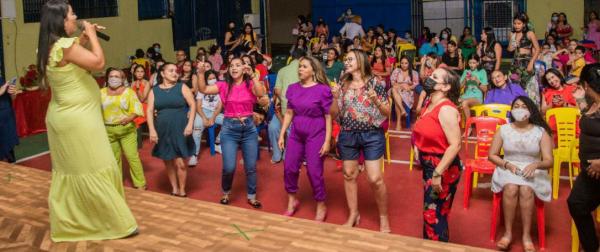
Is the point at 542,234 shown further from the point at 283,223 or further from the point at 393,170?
the point at 393,170

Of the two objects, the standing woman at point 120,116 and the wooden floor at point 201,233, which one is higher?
the standing woman at point 120,116

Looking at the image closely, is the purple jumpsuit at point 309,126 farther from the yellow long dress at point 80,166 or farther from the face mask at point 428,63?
the face mask at point 428,63

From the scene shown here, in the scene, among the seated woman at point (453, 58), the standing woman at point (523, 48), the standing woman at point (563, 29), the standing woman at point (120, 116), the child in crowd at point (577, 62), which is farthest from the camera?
the standing woman at point (563, 29)

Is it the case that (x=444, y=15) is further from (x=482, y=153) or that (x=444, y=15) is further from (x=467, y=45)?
(x=482, y=153)

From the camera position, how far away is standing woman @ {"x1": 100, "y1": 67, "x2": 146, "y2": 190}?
6.80m

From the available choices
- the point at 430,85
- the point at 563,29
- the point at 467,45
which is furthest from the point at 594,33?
the point at 430,85

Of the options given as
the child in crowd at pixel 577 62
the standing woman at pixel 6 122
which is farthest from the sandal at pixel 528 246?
the standing woman at pixel 6 122

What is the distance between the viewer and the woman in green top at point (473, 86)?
9.04 metres

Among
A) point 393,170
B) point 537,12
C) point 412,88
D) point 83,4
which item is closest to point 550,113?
point 393,170

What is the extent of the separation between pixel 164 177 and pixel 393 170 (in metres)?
2.63

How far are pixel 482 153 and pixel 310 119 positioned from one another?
193cm

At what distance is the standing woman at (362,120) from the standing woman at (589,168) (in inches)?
59.8

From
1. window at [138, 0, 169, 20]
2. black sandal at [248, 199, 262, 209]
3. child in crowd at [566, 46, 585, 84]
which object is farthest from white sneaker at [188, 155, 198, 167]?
window at [138, 0, 169, 20]

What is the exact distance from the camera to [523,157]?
5.46 m
